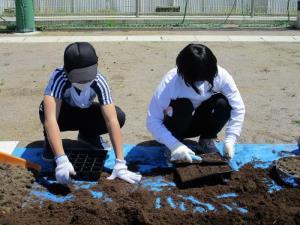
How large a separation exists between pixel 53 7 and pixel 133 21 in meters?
2.68

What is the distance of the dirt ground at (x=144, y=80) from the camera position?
4.86 meters

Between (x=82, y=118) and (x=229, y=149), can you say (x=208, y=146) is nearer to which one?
(x=229, y=149)

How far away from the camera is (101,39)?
10711 mm

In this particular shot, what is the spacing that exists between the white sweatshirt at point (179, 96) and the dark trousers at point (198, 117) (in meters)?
0.05

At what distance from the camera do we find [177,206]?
3297 millimetres

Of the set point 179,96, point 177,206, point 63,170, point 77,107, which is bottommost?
point 177,206

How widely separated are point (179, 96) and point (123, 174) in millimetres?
736

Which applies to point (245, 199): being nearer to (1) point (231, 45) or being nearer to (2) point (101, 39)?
(1) point (231, 45)

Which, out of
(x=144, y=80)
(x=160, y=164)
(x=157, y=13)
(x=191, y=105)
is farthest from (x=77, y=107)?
(x=157, y=13)

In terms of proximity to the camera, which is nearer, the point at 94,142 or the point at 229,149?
the point at 229,149

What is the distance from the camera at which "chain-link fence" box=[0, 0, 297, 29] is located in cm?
1327

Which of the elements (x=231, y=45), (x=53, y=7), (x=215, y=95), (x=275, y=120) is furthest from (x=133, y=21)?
(x=215, y=95)

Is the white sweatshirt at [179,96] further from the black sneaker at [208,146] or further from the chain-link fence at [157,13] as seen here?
the chain-link fence at [157,13]

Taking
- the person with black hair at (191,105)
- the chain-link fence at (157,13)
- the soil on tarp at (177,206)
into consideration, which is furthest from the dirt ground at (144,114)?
the chain-link fence at (157,13)
